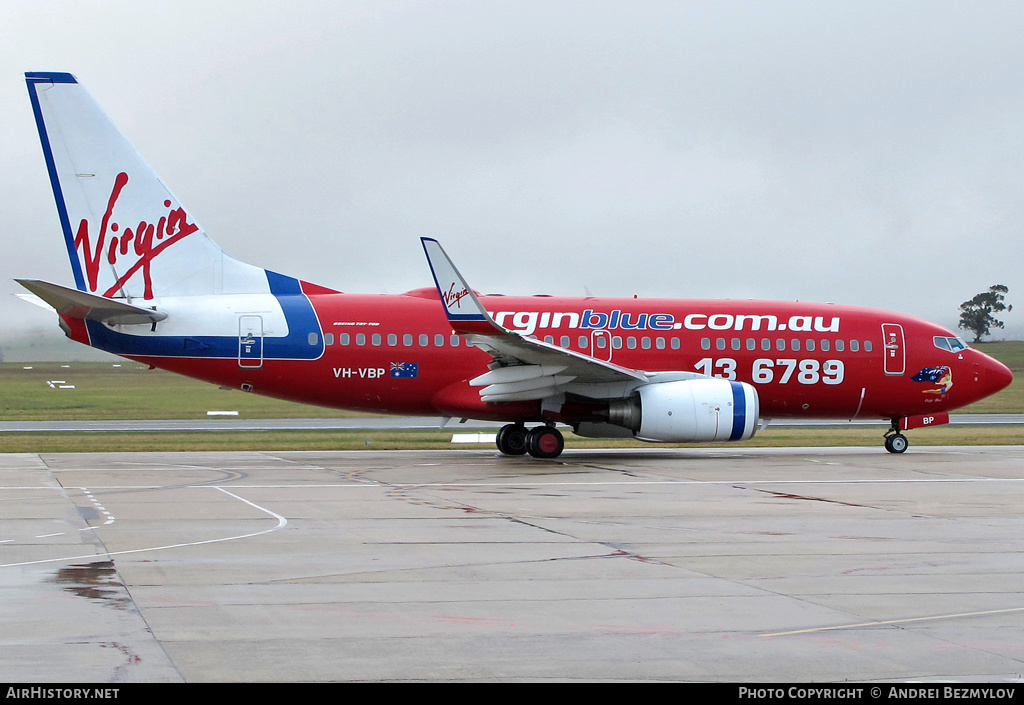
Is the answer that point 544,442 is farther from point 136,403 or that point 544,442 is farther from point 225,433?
point 136,403

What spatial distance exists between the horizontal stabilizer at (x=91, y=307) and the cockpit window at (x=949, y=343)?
17624 mm

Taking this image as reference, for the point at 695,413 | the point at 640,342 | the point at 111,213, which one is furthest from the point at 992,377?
the point at 111,213

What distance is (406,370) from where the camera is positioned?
23609 millimetres

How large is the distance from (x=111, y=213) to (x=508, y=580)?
17.5m

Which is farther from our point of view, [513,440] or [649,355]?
[649,355]

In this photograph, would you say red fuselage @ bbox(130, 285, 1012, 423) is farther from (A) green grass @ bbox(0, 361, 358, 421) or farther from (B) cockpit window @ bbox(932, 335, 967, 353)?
(A) green grass @ bbox(0, 361, 358, 421)

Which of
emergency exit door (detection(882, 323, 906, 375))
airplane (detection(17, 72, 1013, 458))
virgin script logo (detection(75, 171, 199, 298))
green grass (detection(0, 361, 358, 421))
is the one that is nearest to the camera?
airplane (detection(17, 72, 1013, 458))

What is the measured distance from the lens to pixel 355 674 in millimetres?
6027

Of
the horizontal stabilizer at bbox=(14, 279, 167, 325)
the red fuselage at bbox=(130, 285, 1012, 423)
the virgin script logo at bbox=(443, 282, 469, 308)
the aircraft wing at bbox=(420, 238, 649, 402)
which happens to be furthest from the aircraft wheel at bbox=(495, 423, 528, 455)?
the horizontal stabilizer at bbox=(14, 279, 167, 325)

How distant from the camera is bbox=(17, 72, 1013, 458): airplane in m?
22.4

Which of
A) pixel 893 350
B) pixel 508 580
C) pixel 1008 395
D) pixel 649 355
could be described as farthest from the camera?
pixel 1008 395

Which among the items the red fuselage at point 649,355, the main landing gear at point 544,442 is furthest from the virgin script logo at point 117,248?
the main landing gear at point 544,442

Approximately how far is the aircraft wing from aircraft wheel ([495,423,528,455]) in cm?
132

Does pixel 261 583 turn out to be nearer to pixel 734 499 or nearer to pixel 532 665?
pixel 532 665
